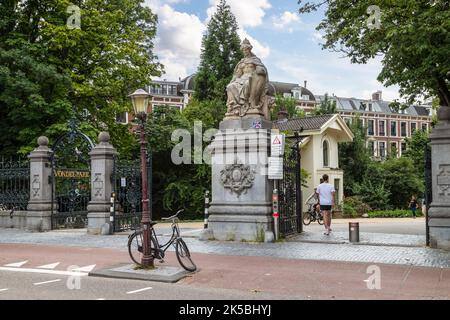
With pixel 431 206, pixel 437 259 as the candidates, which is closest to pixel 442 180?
pixel 431 206

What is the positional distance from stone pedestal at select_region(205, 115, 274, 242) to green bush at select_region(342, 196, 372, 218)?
72.8 feet

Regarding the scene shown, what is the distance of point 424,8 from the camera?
13.9 metres

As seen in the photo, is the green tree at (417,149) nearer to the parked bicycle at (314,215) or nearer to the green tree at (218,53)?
the green tree at (218,53)

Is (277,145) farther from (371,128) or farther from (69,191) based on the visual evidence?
(371,128)

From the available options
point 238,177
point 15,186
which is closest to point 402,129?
point 15,186

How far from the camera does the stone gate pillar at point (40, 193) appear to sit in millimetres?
19094

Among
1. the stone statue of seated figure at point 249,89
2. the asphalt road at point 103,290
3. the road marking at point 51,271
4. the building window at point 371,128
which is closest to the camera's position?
the asphalt road at point 103,290

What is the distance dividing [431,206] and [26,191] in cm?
1490

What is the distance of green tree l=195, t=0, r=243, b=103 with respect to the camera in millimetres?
51875

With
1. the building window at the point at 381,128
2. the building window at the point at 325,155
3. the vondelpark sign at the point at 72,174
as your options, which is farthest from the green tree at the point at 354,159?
the building window at the point at 381,128

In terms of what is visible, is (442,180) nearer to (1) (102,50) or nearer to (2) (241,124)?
(2) (241,124)

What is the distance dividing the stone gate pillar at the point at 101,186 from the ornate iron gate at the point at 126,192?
261 millimetres

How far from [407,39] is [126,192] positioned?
1090 centimetres
